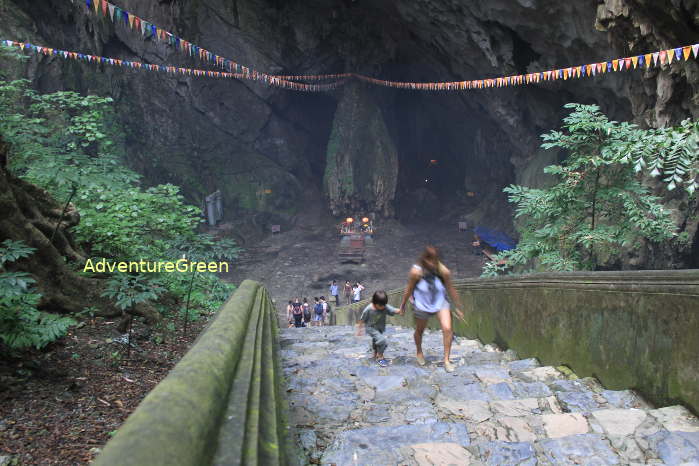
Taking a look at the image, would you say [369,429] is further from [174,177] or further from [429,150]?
[429,150]

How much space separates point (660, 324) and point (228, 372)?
2909mm

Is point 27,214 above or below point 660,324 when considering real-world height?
above

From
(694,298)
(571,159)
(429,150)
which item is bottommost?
(694,298)

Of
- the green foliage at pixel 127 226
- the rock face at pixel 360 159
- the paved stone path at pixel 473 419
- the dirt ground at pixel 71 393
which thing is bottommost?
the paved stone path at pixel 473 419

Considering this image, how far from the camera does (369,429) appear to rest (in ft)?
8.25

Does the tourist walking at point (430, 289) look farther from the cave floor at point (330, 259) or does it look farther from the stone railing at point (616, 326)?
the cave floor at point (330, 259)

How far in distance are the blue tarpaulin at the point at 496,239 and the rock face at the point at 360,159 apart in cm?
668

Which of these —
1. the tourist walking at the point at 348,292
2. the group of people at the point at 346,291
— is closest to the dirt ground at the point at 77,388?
the group of people at the point at 346,291

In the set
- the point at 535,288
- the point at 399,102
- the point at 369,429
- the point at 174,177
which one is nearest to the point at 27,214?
the point at 369,429

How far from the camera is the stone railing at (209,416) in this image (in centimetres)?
99

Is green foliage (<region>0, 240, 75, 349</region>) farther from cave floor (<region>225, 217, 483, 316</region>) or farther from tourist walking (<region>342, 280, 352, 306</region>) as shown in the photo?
tourist walking (<region>342, 280, 352, 306</region>)

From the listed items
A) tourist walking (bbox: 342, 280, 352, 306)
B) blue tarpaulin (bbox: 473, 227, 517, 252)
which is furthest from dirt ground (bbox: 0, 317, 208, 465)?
Result: blue tarpaulin (bbox: 473, 227, 517, 252)

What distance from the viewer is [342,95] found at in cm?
2927

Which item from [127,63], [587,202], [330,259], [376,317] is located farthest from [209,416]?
[330,259]
